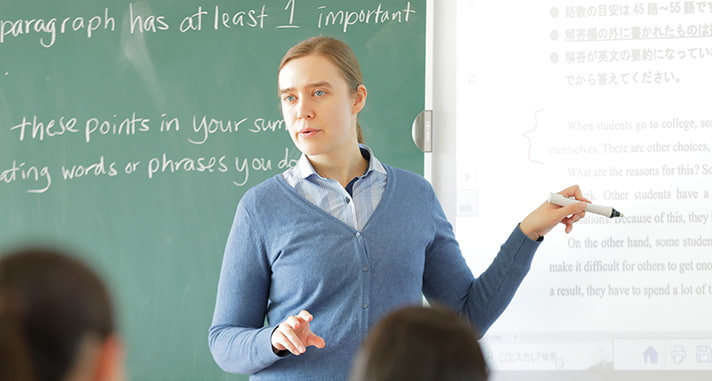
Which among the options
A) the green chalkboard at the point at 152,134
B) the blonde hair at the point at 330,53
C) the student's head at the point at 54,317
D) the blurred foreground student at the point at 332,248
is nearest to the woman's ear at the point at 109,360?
the student's head at the point at 54,317

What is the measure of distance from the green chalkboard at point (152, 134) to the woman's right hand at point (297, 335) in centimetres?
116

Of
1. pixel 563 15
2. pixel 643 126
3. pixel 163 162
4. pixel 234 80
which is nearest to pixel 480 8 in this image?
pixel 563 15

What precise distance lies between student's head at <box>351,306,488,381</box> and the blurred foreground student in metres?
0.91

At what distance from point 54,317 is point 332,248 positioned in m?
1.16

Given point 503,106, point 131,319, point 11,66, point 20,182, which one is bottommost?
point 131,319

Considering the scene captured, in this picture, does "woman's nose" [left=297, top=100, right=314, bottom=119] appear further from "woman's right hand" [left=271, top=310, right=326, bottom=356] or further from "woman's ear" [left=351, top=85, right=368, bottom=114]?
"woman's right hand" [left=271, top=310, right=326, bottom=356]

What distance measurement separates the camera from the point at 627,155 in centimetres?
250

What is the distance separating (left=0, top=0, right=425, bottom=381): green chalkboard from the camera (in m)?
2.83

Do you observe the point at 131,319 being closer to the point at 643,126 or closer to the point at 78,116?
the point at 78,116

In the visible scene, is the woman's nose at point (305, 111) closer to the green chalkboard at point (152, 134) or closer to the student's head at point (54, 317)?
the green chalkboard at point (152, 134)

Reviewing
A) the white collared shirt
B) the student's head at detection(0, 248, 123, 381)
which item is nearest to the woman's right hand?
the white collared shirt

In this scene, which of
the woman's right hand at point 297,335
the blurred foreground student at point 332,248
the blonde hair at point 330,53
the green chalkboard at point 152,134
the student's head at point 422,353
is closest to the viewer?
the student's head at point 422,353

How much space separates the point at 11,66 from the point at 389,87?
4.31ft

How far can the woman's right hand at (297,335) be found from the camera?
5.43 ft
